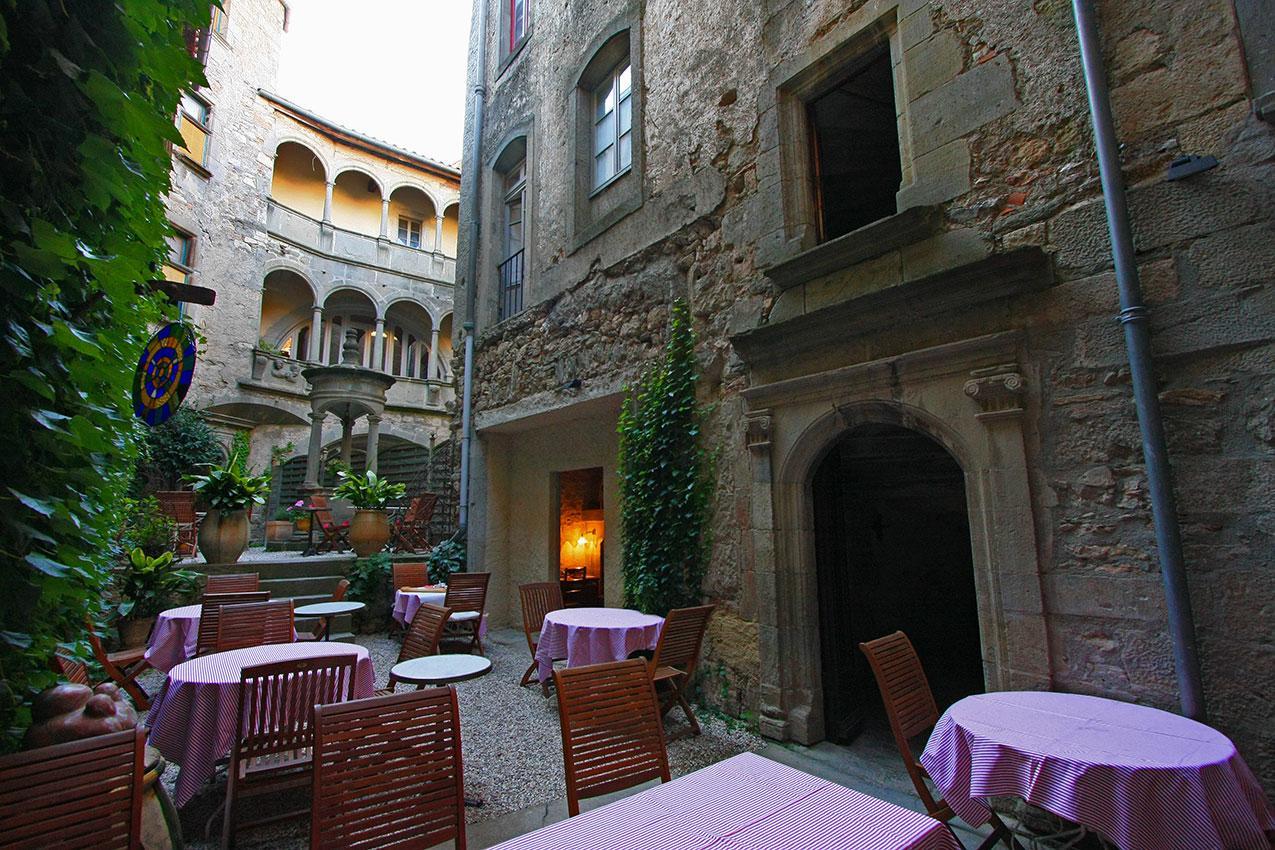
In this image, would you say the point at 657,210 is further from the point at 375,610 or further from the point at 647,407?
the point at 375,610

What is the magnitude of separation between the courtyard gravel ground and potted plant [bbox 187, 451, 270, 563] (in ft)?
4.98

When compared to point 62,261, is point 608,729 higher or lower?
lower

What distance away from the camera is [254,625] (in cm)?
404

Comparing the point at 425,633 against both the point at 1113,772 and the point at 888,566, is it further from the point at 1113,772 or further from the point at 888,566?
the point at 888,566

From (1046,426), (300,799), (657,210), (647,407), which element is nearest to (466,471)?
(647,407)

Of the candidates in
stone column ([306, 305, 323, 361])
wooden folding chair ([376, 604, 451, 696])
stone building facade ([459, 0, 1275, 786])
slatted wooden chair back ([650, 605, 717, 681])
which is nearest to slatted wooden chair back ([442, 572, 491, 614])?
wooden folding chair ([376, 604, 451, 696])

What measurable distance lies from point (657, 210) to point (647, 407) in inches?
73.8

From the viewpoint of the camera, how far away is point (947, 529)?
662 cm

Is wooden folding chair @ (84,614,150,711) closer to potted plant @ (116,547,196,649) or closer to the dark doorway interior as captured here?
potted plant @ (116,547,196,649)

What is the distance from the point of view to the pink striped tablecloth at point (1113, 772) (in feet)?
5.79

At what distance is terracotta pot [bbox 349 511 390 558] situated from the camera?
7902mm

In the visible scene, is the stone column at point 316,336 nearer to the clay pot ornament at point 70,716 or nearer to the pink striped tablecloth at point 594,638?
the pink striped tablecloth at point 594,638

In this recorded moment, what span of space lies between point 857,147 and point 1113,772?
605 cm

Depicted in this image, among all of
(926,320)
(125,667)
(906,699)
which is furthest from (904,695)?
(125,667)
